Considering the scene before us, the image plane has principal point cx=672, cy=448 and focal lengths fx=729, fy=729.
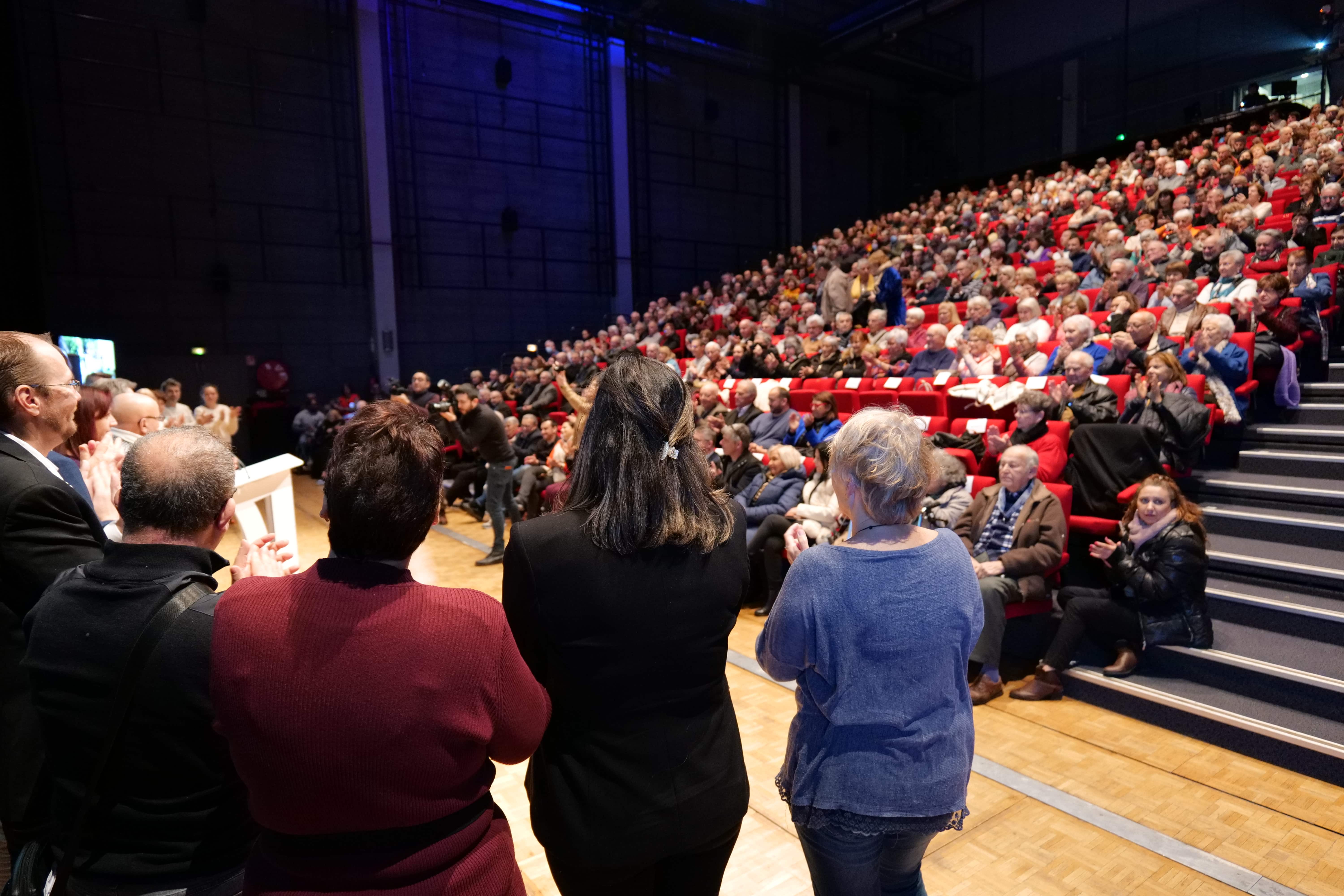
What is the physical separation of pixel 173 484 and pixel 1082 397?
14.7 feet


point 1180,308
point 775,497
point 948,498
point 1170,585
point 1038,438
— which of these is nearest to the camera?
point 1170,585

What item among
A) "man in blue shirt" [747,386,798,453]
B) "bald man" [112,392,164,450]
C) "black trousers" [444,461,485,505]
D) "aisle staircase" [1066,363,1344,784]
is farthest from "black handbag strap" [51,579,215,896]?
"black trousers" [444,461,485,505]

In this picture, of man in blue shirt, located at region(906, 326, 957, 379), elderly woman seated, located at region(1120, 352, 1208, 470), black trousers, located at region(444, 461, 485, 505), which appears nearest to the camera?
elderly woman seated, located at region(1120, 352, 1208, 470)

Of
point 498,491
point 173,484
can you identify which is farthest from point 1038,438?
point 173,484

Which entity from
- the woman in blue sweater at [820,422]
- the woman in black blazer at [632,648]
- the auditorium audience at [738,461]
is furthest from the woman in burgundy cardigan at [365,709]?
the woman in blue sweater at [820,422]

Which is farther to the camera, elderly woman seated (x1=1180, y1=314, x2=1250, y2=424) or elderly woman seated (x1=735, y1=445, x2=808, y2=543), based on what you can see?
elderly woman seated (x1=735, y1=445, x2=808, y2=543)

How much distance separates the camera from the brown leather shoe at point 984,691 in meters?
3.18

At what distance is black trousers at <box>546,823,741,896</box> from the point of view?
1.13m

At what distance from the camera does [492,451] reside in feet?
19.1

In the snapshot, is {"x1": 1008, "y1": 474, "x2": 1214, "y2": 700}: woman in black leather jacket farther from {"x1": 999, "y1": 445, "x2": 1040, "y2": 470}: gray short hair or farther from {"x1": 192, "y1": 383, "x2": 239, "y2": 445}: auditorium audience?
{"x1": 192, "y1": 383, "x2": 239, "y2": 445}: auditorium audience

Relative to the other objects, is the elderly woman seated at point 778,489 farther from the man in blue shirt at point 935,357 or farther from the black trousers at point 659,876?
the black trousers at point 659,876

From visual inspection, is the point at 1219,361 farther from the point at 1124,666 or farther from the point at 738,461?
the point at 738,461

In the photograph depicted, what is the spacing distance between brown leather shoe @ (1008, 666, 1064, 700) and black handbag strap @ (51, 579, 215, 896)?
10.6 feet

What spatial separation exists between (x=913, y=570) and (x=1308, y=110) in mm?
12847
